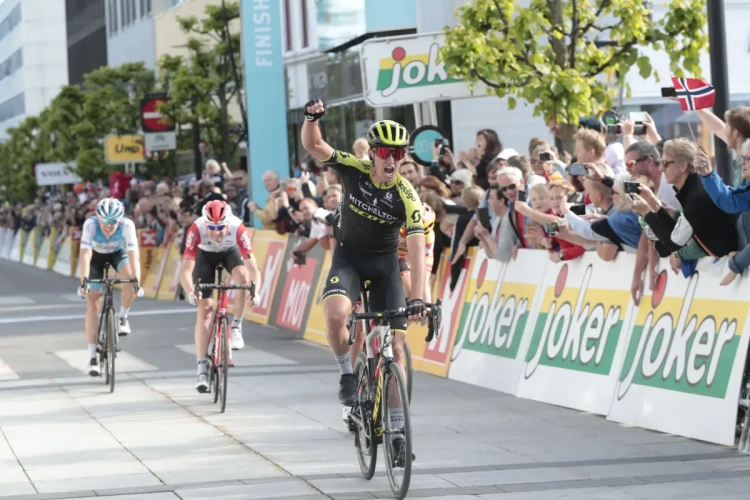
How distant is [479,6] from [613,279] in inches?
261

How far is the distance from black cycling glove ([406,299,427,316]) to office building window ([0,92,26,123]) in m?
129

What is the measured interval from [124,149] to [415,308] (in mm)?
42809

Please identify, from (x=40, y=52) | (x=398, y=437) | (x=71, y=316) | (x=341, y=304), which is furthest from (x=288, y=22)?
(x=40, y=52)

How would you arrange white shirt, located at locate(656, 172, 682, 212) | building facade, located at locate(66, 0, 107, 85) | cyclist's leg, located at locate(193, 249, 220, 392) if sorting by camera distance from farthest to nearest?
building facade, located at locate(66, 0, 107, 85)
cyclist's leg, located at locate(193, 249, 220, 392)
white shirt, located at locate(656, 172, 682, 212)

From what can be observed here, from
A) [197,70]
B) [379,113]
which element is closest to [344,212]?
[379,113]

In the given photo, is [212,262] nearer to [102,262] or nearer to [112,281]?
[112,281]

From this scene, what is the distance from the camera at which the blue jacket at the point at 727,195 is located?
9.65m

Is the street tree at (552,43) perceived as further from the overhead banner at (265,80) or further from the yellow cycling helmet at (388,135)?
the overhead banner at (265,80)

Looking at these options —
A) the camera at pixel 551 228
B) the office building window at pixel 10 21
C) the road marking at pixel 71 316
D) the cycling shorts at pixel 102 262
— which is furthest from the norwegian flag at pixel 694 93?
the office building window at pixel 10 21

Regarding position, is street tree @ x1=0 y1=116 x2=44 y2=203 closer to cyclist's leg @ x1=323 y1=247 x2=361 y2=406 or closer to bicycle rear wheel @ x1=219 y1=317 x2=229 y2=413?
bicycle rear wheel @ x1=219 y1=317 x2=229 y2=413

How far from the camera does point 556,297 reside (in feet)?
41.9

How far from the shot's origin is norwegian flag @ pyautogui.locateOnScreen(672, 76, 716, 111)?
426 inches

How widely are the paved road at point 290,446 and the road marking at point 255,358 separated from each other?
0.31 ft

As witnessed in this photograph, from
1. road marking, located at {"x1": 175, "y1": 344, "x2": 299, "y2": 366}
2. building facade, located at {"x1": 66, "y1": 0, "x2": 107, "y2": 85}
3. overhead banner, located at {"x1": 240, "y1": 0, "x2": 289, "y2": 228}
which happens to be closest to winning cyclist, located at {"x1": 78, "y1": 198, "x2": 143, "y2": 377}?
road marking, located at {"x1": 175, "y1": 344, "x2": 299, "y2": 366}
